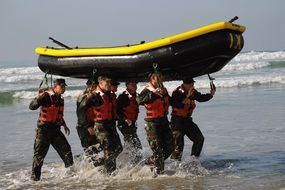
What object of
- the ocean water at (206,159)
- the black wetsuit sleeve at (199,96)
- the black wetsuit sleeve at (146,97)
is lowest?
the ocean water at (206,159)

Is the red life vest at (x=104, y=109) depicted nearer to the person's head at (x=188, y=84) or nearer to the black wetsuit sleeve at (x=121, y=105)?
the black wetsuit sleeve at (x=121, y=105)

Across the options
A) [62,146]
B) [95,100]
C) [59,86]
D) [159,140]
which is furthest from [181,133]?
[59,86]

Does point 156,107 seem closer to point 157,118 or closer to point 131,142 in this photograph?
point 157,118

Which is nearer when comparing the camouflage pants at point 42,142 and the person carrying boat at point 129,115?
the camouflage pants at point 42,142

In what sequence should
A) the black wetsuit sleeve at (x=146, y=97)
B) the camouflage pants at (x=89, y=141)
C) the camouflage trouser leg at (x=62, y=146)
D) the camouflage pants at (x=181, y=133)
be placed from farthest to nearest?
the camouflage pants at (x=89, y=141) → the camouflage pants at (x=181, y=133) → the camouflage trouser leg at (x=62, y=146) → the black wetsuit sleeve at (x=146, y=97)

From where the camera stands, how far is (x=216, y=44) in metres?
6.49

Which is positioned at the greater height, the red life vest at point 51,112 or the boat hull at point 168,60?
the boat hull at point 168,60

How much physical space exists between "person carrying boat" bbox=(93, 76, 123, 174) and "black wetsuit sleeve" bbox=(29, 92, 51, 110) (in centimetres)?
64

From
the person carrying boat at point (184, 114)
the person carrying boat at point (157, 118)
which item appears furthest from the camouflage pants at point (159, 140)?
the person carrying boat at point (184, 114)

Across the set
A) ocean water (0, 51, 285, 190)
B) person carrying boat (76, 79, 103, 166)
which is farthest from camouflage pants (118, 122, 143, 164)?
person carrying boat (76, 79, 103, 166)

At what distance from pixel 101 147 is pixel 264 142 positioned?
3239 millimetres

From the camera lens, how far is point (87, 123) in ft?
23.8

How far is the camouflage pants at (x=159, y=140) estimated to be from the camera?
22.0 feet

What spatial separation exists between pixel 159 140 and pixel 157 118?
29 cm
